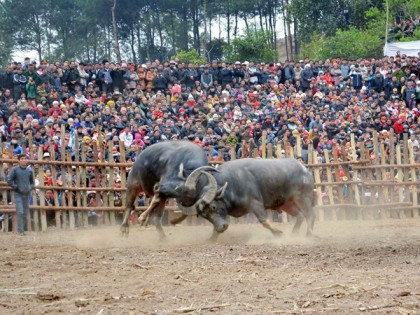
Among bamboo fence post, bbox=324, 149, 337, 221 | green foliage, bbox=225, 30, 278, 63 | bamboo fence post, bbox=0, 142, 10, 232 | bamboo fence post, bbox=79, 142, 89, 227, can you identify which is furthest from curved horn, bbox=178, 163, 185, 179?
green foliage, bbox=225, 30, 278, 63

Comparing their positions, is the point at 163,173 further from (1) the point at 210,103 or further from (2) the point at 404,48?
(2) the point at 404,48

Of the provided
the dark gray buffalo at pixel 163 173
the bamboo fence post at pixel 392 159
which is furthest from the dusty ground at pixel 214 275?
the bamboo fence post at pixel 392 159

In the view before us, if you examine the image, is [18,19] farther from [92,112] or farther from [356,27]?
[92,112]

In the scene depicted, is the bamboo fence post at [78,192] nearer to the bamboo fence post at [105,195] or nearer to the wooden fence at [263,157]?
the wooden fence at [263,157]

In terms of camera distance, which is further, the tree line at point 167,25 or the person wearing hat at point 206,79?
the tree line at point 167,25

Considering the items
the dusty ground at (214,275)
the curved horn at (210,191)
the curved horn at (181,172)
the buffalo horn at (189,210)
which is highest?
the curved horn at (181,172)

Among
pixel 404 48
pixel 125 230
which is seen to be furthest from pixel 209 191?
pixel 404 48

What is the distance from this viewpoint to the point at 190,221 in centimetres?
1900

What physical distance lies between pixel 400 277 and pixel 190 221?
33.2 feet

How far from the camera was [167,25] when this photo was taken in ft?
176

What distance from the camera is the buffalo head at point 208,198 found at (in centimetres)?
1393

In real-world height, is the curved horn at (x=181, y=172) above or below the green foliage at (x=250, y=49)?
below

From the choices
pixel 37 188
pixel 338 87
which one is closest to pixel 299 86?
pixel 338 87

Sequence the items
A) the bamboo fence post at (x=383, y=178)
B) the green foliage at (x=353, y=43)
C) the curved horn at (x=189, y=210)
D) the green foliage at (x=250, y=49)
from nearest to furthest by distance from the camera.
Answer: the curved horn at (x=189, y=210) < the bamboo fence post at (x=383, y=178) < the green foliage at (x=353, y=43) < the green foliage at (x=250, y=49)
